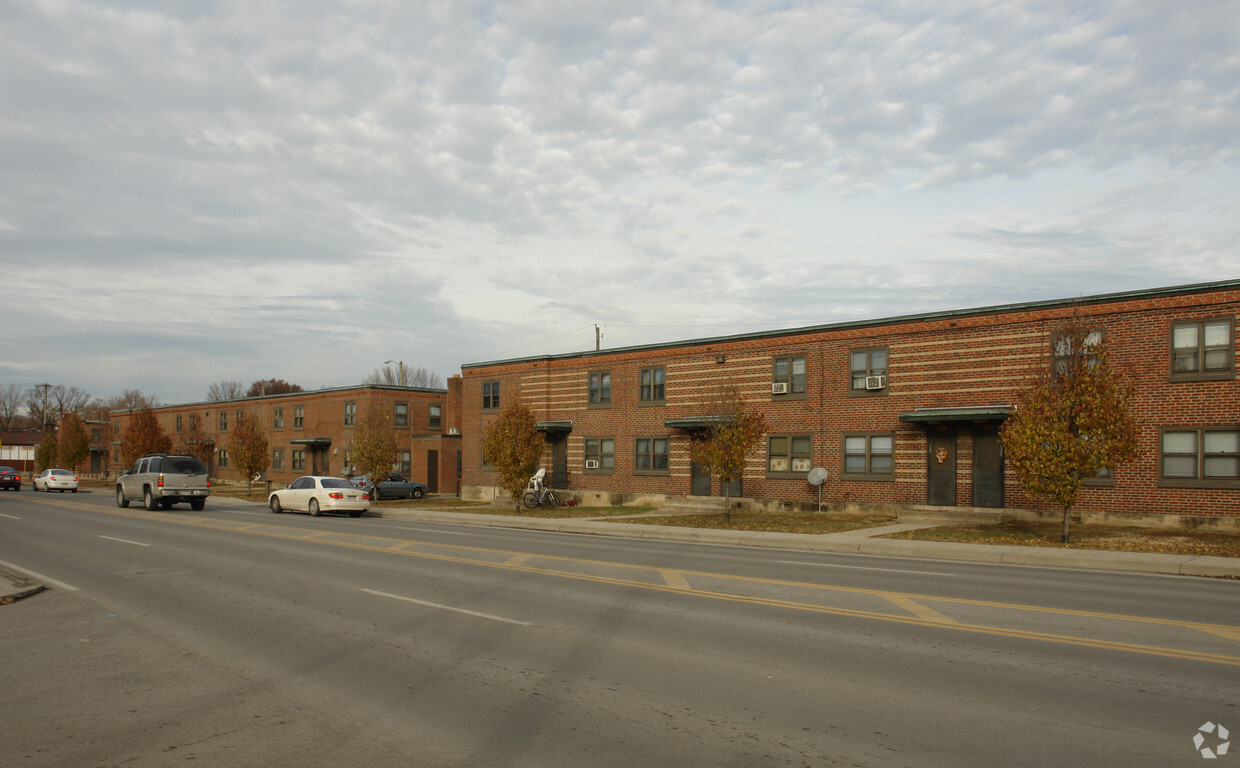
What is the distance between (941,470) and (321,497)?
882 inches

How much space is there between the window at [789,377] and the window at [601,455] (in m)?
8.93

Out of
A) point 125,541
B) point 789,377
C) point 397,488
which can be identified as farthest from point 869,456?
point 397,488

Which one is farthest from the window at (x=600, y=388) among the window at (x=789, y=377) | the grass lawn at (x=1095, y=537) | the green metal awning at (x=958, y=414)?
the grass lawn at (x=1095, y=537)

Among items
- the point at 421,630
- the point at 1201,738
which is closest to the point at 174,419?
the point at 421,630

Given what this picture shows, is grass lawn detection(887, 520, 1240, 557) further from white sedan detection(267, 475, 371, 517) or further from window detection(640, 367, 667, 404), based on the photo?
white sedan detection(267, 475, 371, 517)

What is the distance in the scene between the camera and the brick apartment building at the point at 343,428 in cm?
5119

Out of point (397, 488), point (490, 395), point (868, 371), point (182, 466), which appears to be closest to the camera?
point (868, 371)

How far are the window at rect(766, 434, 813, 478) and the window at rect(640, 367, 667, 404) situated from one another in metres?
5.90

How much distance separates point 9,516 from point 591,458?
22.4 metres

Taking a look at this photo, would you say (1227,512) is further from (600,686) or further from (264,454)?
(264,454)

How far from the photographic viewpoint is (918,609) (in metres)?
11.0

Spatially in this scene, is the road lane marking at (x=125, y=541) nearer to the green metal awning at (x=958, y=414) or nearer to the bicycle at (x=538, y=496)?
the bicycle at (x=538, y=496)

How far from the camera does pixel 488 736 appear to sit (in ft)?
19.6

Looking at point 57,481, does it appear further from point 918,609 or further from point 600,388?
point 918,609
